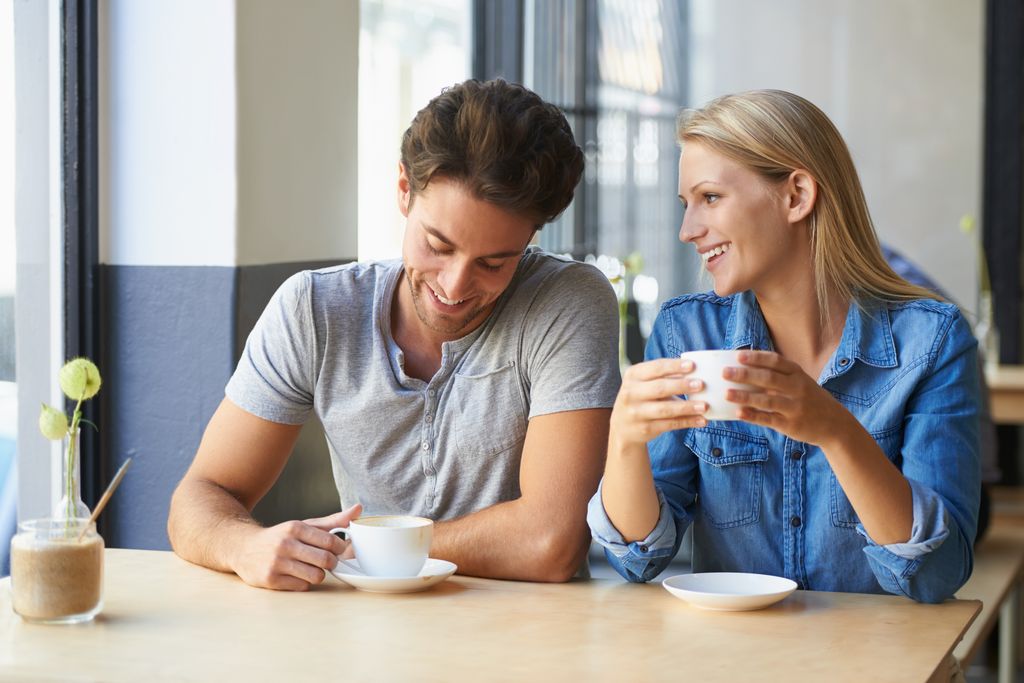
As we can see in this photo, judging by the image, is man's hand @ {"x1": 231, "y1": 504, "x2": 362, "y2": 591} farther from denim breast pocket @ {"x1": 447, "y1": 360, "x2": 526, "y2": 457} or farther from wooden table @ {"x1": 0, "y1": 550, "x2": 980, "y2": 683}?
denim breast pocket @ {"x1": 447, "y1": 360, "x2": 526, "y2": 457}

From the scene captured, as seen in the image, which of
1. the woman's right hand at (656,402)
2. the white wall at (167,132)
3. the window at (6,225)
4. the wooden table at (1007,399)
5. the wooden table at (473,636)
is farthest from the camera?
the wooden table at (1007,399)

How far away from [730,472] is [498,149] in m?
0.50

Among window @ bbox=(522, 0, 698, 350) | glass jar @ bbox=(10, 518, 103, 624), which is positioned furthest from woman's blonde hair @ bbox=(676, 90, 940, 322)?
window @ bbox=(522, 0, 698, 350)

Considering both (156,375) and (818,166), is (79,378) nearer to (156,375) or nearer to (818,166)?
(818,166)

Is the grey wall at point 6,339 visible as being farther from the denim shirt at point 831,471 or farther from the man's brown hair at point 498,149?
the denim shirt at point 831,471

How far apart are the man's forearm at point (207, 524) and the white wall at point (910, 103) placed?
151 inches

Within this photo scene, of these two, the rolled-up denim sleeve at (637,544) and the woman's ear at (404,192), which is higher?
the woman's ear at (404,192)

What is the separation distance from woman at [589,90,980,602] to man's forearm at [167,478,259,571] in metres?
0.44

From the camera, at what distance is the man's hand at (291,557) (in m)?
1.44

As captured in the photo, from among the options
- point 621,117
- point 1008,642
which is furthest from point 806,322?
point 621,117

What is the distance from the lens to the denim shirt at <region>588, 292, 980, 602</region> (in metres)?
1.46

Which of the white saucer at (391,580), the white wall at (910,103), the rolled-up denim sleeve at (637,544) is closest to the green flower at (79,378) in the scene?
the white saucer at (391,580)

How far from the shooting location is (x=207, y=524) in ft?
5.20

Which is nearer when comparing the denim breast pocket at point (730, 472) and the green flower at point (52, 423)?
the green flower at point (52, 423)
